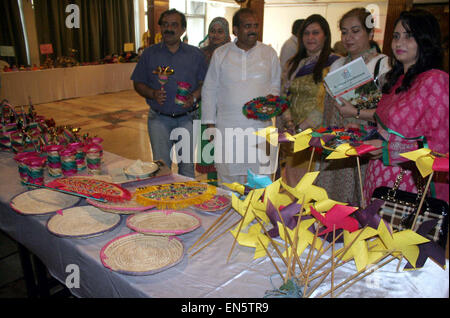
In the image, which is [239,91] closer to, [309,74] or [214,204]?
[309,74]

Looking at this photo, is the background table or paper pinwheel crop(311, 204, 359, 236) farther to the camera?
the background table

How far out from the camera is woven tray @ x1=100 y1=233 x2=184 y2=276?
100 cm

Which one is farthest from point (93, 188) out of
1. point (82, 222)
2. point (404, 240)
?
point (404, 240)

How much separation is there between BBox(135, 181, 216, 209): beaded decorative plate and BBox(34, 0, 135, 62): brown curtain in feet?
28.3

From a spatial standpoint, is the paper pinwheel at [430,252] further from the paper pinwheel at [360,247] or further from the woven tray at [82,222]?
the woven tray at [82,222]

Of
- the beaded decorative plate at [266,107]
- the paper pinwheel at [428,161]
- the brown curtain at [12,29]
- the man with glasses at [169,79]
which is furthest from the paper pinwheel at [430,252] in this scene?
the brown curtain at [12,29]

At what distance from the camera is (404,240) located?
0.82m

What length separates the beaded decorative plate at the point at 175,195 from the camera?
4.29 feet

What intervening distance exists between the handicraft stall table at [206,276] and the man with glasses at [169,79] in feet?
4.24

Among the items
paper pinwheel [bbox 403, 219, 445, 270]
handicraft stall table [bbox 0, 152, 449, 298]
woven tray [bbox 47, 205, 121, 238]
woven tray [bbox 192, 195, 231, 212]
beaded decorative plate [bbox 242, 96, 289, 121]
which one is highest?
beaded decorative plate [bbox 242, 96, 289, 121]

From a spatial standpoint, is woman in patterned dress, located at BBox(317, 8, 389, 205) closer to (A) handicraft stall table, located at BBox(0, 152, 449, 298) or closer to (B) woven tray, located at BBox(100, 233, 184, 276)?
(A) handicraft stall table, located at BBox(0, 152, 449, 298)

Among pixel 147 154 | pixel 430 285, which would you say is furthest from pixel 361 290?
pixel 147 154

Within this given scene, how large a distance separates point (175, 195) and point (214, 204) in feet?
0.52

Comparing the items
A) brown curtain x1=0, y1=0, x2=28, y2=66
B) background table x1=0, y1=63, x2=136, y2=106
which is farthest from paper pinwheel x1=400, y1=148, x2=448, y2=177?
brown curtain x1=0, y1=0, x2=28, y2=66
